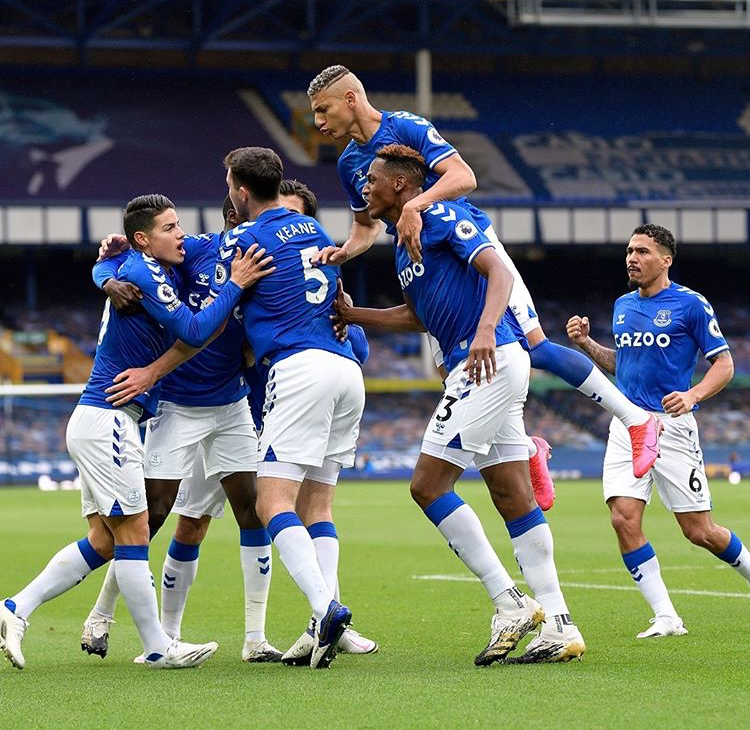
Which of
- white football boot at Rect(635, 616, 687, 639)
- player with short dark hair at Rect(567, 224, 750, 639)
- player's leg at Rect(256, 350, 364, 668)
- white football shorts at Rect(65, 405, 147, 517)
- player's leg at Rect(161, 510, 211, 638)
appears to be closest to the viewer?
player's leg at Rect(256, 350, 364, 668)

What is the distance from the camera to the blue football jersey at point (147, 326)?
6465 millimetres

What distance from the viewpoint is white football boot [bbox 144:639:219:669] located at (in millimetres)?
6508

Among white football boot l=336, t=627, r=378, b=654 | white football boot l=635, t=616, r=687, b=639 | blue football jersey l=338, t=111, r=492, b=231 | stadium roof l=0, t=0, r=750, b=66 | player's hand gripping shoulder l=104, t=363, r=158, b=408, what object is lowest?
white football boot l=635, t=616, r=687, b=639

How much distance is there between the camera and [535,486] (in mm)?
7184

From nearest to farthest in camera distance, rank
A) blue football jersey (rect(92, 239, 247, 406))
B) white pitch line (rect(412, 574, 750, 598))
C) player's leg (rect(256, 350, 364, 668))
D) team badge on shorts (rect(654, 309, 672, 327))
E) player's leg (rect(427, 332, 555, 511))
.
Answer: player's leg (rect(256, 350, 364, 668)) < blue football jersey (rect(92, 239, 247, 406)) < player's leg (rect(427, 332, 555, 511)) < team badge on shorts (rect(654, 309, 672, 327)) < white pitch line (rect(412, 574, 750, 598))

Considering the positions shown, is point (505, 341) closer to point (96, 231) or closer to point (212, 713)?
point (212, 713)

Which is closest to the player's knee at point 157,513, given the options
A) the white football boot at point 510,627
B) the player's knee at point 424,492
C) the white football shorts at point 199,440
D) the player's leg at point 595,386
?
the white football shorts at point 199,440

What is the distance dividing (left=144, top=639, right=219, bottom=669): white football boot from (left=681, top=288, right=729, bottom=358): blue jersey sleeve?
346 cm

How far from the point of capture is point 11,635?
651cm

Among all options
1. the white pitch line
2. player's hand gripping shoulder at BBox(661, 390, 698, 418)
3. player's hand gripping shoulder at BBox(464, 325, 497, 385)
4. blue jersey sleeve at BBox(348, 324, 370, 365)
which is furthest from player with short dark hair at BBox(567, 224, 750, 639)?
player's hand gripping shoulder at BBox(464, 325, 497, 385)

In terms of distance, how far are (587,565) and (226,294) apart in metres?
6.90

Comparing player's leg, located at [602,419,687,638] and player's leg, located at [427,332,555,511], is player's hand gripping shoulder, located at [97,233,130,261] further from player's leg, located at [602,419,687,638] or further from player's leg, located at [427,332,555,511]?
player's leg, located at [602,419,687,638]

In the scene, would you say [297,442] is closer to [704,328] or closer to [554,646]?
[554,646]

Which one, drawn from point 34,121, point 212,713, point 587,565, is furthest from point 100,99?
point 212,713
